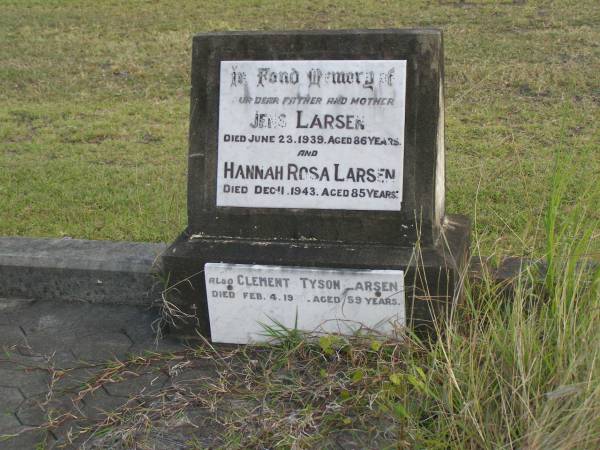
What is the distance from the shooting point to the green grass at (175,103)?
17.2 ft

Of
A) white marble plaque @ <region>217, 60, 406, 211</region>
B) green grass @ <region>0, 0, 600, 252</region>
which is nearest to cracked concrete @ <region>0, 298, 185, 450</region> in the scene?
white marble plaque @ <region>217, 60, 406, 211</region>

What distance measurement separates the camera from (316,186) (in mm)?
3246

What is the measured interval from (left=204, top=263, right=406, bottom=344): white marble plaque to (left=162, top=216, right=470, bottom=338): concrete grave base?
0.03m

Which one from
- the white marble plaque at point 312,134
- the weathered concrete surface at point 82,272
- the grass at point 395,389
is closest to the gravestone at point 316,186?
the white marble plaque at point 312,134

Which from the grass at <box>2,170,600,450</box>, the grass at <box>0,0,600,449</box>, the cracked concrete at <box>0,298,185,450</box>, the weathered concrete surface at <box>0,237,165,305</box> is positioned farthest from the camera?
the weathered concrete surface at <box>0,237,165,305</box>

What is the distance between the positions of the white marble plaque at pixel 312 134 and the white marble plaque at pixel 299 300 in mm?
276

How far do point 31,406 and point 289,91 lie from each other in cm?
148

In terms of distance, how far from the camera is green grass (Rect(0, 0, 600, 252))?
206 inches

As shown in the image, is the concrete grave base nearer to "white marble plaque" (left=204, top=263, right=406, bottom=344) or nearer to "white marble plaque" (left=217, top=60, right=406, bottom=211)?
"white marble plaque" (left=204, top=263, right=406, bottom=344)

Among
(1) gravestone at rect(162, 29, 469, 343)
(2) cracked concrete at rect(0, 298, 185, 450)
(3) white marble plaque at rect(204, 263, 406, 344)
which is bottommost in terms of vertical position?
(2) cracked concrete at rect(0, 298, 185, 450)

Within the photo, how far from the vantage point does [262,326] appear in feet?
10.6

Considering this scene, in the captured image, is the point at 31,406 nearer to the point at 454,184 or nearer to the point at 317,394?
the point at 317,394

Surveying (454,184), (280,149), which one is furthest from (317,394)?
(454,184)

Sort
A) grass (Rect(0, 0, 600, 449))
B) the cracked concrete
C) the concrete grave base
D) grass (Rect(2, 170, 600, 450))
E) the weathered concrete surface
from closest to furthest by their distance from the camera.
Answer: grass (Rect(2, 170, 600, 450))
grass (Rect(0, 0, 600, 449))
the cracked concrete
the concrete grave base
the weathered concrete surface
